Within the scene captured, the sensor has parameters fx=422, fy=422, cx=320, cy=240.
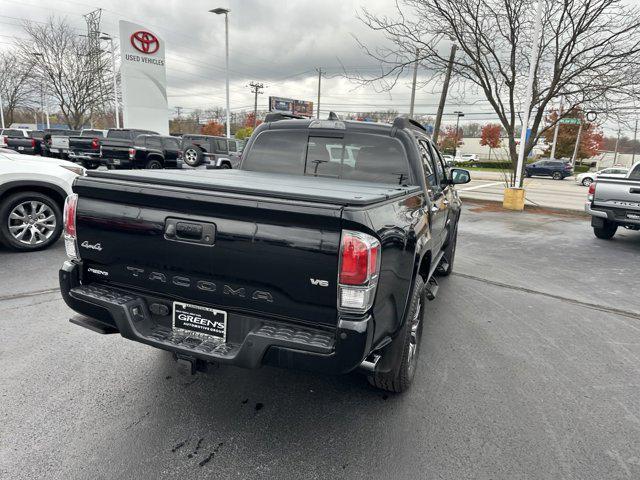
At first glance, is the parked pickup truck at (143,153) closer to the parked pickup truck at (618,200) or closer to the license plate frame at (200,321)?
the parked pickup truck at (618,200)

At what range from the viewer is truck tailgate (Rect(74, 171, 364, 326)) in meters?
2.09

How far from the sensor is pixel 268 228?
2.14 meters

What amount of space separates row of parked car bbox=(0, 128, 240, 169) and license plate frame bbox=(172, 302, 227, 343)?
14801 millimetres

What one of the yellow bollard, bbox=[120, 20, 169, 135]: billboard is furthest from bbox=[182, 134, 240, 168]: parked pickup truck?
the yellow bollard

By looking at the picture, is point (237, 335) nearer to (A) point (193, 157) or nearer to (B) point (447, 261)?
(B) point (447, 261)

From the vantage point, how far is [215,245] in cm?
224

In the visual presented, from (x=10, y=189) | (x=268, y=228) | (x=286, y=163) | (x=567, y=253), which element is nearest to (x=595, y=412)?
(x=268, y=228)

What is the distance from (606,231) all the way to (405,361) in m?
9.16

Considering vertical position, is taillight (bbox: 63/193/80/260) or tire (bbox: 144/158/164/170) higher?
taillight (bbox: 63/193/80/260)

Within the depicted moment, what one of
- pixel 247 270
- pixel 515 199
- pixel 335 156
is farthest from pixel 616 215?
pixel 247 270

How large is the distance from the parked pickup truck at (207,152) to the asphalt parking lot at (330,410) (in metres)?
14.3

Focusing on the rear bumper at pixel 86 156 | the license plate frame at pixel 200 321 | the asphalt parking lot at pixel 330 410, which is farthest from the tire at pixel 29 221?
the rear bumper at pixel 86 156

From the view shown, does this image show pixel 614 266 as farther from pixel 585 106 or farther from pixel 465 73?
pixel 465 73

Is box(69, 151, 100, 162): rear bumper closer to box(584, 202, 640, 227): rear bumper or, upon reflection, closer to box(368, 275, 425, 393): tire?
box(584, 202, 640, 227): rear bumper
